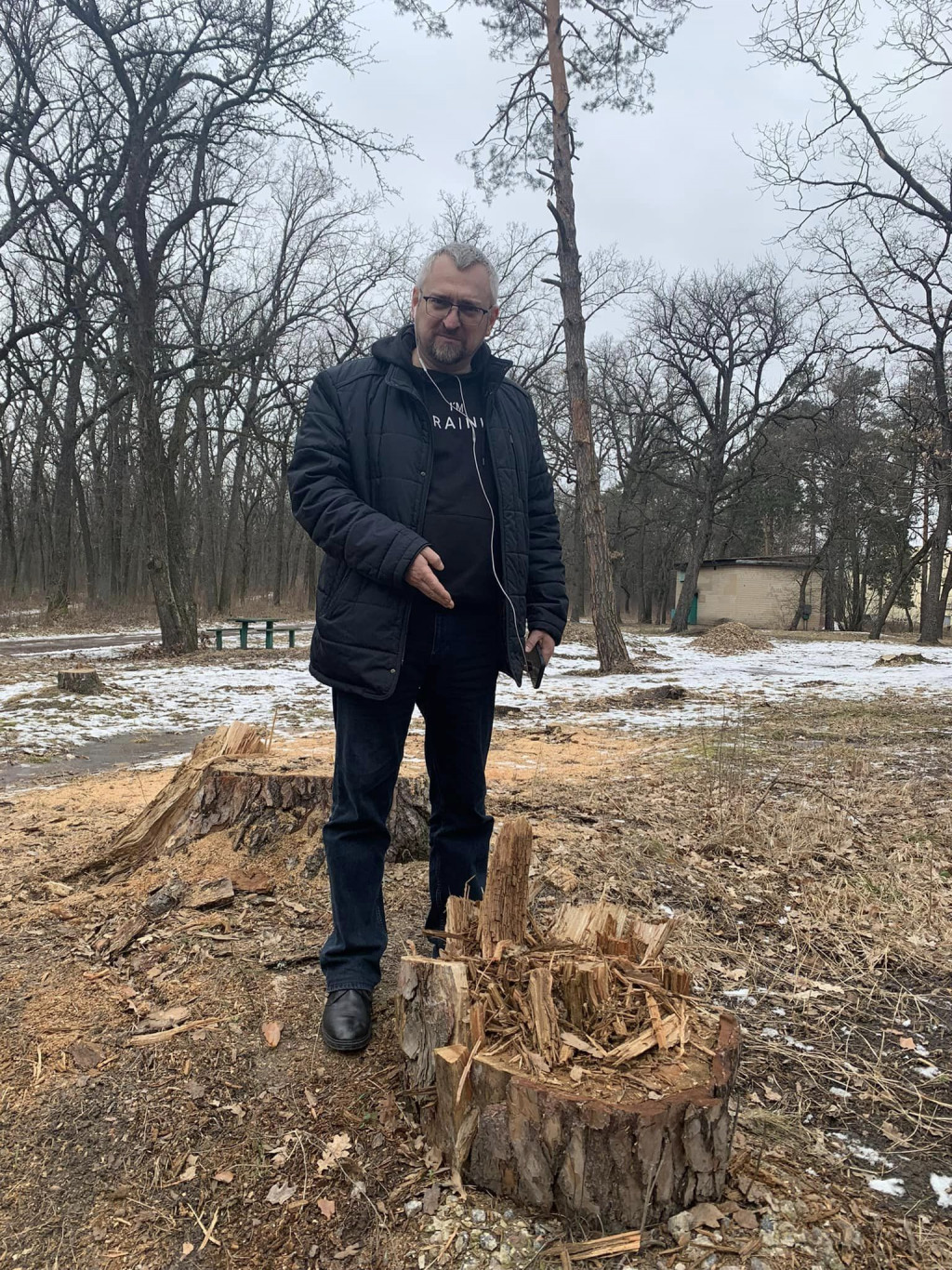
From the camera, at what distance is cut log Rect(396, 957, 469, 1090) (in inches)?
71.2

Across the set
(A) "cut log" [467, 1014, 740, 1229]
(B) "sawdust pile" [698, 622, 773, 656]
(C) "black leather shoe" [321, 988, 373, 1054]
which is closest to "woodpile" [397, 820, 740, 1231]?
(A) "cut log" [467, 1014, 740, 1229]

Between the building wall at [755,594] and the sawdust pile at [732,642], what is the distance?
14377 millimetres

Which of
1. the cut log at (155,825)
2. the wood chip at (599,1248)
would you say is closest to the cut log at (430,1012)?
the wood chip at (599,1248)

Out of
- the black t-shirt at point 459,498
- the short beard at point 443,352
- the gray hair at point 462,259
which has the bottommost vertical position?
the black t-shirt at point 459,498

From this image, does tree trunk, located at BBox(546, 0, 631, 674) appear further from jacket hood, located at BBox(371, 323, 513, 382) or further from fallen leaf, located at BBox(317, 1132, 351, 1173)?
fallen leaf, located at BBox(317, 1132, 351, 1173)

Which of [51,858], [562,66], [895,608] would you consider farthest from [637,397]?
[51,858]

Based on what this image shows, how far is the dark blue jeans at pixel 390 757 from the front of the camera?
2248 millimetres

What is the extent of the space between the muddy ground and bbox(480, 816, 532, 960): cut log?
0.43 m

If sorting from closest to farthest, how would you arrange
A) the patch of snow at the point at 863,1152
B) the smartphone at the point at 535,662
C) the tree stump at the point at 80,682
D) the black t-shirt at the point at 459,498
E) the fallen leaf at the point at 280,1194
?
the fallen leaf at the point at 280,1194, the patch of snow at the point at 863,1152, the black t-shirt at the point at 459,498, the smartphone at the point at 535,662, the tree stump at the point at 80,682

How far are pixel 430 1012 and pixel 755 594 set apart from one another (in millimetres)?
34316

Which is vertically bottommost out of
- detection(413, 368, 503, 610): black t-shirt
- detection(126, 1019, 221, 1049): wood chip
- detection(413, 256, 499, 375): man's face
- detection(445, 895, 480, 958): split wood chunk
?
detection(126, 1019, 221, 1049): wood chip

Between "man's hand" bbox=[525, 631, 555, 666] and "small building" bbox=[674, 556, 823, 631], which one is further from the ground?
"small building" bbox=[674, 556, 823, 631]

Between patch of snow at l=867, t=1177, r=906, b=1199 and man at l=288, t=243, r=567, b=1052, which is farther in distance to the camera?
man at l=288, t=243, r=567, b=1052

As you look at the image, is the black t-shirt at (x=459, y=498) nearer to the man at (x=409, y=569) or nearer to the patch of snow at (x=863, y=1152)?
the man at (x=409, y=569)
